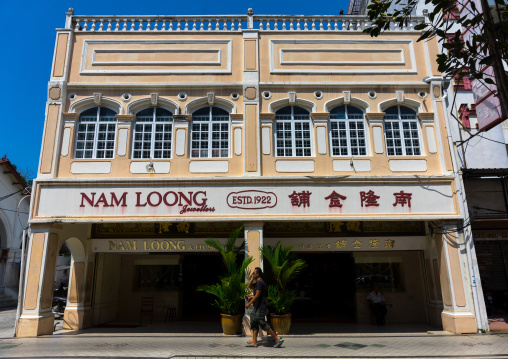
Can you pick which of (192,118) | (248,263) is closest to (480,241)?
(248,263)

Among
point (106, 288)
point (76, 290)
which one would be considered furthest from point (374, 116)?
point (76, 290)

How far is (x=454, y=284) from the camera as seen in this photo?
9.73 meters

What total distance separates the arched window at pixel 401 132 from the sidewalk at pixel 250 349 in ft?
16.1

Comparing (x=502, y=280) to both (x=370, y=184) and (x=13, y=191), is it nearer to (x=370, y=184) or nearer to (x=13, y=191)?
(x=370, y=184)

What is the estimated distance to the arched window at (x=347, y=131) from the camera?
35.8 feet

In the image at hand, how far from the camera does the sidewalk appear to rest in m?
7.23

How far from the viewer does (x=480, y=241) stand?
11.8 meters

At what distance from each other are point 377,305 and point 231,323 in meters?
4.73

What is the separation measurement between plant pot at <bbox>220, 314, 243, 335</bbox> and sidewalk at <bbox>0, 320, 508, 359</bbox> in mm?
217

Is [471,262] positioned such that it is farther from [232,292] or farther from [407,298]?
[232,292]

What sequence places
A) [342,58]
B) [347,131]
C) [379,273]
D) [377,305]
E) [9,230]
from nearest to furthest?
[347,131] < [377,305] < [342,58] < [379,273] < [9,230]

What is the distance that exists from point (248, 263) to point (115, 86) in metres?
6.37

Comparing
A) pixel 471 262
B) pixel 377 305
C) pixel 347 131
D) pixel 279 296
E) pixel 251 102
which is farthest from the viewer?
pixel 377 305

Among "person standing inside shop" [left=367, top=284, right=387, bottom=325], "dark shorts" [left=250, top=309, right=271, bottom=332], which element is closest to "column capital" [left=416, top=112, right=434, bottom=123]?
"person standing inside shop" [left=367, top=284, right=387, bottom=325]
